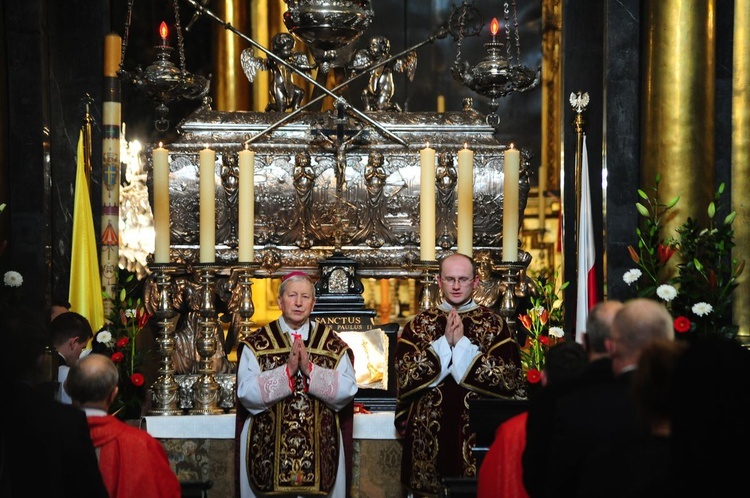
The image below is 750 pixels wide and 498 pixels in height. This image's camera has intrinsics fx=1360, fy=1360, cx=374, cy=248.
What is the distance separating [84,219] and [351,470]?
2.75 m

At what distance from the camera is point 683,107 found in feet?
24.6

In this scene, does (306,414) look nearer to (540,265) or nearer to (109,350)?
(109,350)

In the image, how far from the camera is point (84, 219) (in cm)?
809

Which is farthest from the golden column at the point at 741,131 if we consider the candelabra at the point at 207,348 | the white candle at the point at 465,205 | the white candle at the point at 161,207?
the white candle at the point at 161,207

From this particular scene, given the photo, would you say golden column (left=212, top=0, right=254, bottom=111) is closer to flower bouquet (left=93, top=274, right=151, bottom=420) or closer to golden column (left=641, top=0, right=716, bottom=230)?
flower bouquet (left=93, top=274, right=151, bottom=420)

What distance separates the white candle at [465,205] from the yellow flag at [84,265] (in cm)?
251

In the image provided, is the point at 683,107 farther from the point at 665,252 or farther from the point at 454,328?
the point at 454,328

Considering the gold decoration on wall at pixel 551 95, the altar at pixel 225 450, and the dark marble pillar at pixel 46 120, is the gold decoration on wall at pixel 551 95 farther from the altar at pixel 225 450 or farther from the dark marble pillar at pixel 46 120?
the altar at pixel 225 450

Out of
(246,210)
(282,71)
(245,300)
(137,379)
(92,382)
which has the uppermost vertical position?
(282,71)

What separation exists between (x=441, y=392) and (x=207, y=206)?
146 centimetres

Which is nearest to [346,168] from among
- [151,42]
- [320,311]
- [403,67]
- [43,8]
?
[403,67]

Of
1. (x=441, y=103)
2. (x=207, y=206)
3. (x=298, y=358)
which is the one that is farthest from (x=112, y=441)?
(x=441, y=103)

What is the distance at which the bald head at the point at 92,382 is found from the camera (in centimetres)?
443

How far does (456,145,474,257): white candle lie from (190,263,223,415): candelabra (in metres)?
1.17
